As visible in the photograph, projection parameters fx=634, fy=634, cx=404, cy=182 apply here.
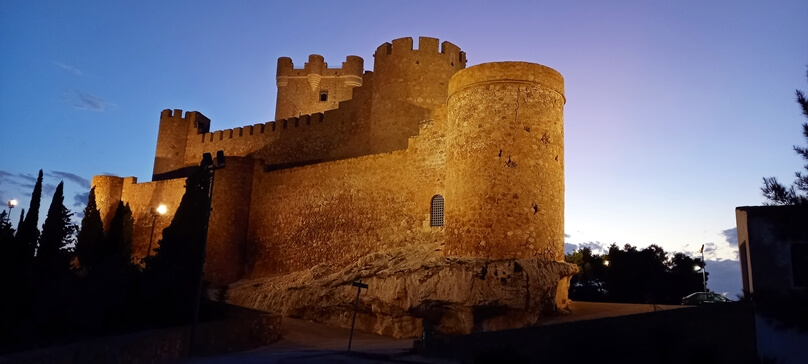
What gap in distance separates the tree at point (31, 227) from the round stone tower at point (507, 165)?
52.9 ft

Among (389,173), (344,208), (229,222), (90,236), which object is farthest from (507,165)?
(90,236)

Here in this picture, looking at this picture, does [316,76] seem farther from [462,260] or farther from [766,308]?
[766,308]

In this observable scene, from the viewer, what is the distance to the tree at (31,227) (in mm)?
24375

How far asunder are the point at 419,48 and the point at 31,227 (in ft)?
58.4

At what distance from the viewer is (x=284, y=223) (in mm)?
27438

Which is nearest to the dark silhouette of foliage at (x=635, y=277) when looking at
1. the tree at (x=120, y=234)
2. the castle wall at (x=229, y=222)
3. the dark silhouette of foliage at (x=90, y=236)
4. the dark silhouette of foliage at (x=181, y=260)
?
the castle wall at (x=229, y=222)

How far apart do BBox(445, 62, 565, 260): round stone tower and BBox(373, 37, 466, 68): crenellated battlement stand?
28.8 ft

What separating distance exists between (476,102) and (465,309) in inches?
253

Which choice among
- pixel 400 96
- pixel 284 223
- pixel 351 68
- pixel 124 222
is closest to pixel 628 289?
pixel 400 96

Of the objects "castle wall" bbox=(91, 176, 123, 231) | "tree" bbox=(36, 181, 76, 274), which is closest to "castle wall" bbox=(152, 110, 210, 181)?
"castle wall" bbox=(91, 176, 123, 231)

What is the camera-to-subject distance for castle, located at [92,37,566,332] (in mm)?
19078

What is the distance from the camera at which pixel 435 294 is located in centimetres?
1817

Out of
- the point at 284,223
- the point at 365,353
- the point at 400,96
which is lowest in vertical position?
the point at 365,353

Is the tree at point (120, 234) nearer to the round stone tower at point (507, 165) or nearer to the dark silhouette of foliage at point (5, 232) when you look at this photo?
the dark silhouette of foliage at point (5, 232)
